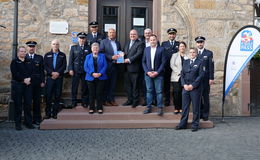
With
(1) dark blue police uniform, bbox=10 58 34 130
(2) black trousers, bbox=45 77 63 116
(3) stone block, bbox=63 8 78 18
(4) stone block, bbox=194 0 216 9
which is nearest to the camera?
(1) dark blue police uniform, bbox=10 58 34 130

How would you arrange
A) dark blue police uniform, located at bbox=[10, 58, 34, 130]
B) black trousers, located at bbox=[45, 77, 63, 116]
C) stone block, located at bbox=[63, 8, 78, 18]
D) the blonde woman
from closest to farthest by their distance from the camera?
dark blue police uniform, located at bbox=[10, 58, 34, 130] → black trousers, located at bbox=[45, 77, 63, 116] → the blonde woman → stone block, located at bbox=[63, 8, 78, 18]

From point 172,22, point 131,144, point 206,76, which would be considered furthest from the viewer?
point 172,22

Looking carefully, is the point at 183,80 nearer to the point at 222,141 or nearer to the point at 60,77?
the point at 222,141

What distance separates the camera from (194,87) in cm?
707

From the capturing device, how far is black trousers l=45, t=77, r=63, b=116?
7497 mm

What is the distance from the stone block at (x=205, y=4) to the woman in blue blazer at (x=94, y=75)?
3308 mm

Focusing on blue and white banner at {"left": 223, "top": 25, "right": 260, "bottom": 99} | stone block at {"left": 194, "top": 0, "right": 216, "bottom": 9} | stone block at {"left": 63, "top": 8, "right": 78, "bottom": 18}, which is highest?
stone block at {"left": 194, "top": 0, "right": 216, "bottom": 9}

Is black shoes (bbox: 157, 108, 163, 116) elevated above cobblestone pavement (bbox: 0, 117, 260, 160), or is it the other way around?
black shoes (bbox: 157, 108, 163, 116)

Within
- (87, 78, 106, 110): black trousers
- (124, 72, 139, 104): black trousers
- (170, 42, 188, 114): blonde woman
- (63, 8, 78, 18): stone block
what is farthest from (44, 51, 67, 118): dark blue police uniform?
(170, 42, 188, 114): blonde woman

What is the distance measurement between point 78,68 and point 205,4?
407 centimetres

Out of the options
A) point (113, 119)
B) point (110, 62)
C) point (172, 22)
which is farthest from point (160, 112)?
point (172, 22)

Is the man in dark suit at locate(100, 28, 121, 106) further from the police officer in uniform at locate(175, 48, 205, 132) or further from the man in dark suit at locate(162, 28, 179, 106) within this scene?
the police officer in uniform at locate(175, 48, 205, 132)

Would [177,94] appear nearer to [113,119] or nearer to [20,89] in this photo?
[113,119]

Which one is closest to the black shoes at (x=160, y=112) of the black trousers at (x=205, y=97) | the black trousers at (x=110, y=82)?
the black trousers at (x=205, y=97)
